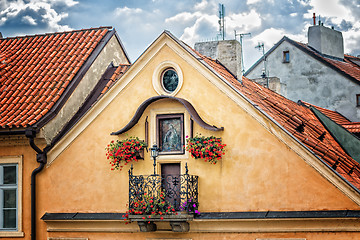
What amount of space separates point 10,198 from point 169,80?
5255 mm

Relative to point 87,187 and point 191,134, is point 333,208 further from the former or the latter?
point 87,187

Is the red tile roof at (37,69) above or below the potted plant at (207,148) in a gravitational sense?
above

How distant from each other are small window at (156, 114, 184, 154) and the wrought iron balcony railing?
0.69 metres

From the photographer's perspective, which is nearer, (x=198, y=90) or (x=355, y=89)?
(x=198, y=90)

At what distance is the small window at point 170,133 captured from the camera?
14.9 metres

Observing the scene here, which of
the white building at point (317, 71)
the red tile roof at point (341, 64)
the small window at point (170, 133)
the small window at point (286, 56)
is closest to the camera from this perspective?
the small window at point (170, 133)

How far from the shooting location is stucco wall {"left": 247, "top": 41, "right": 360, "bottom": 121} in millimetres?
25266

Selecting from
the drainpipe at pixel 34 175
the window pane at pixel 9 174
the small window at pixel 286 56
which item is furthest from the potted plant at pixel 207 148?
the small window at pixel 286 56

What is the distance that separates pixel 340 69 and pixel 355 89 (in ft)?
3.52

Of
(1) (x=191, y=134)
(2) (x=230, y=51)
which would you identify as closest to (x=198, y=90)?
(1) (x=191, y=134)

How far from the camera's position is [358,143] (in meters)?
17.4

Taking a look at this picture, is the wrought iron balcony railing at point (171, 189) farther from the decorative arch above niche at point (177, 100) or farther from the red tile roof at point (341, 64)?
the red tile roof at point (341, 64)

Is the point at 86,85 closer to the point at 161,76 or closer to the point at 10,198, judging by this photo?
the point at 161,76

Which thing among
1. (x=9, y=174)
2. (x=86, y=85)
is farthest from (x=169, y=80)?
(x=9, y=174)
